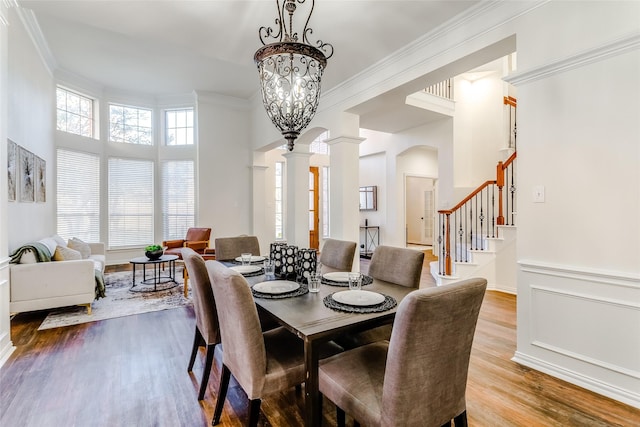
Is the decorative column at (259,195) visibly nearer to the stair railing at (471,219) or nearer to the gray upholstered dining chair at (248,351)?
the stair railing at (471,219)

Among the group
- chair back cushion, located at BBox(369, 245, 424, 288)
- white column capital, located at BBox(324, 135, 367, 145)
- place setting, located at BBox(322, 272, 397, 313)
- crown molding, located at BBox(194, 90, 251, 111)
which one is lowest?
place setting, located at BBox(322, 272, 397, 313)

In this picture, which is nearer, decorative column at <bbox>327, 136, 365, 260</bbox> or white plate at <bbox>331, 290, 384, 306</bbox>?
white plate at <bbox>331, 290, 384, 306</bbox>

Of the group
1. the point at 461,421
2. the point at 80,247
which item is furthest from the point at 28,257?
the point at 461,421

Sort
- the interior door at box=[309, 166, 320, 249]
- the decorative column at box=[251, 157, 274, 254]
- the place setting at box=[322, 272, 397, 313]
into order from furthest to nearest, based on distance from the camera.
→ the interior door at box=[309, 166, 320, 249] → the decorative column at box=[251, 157, 274, 254] → the place setting at box=[322, 272, 397, 313]

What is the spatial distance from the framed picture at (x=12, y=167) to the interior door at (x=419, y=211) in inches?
317

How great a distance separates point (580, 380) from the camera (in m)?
2.00

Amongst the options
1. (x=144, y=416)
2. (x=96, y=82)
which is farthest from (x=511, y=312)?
(x=96, y=82)

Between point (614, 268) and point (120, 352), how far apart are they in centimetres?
365

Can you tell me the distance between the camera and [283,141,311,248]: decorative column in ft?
16.9

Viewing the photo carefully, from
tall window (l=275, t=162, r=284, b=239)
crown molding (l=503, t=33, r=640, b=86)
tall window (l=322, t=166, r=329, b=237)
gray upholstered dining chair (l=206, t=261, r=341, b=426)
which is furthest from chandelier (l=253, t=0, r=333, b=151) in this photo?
tall window (l=322, t=166, r=329, b=237)

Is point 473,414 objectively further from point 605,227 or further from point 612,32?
point 612,32

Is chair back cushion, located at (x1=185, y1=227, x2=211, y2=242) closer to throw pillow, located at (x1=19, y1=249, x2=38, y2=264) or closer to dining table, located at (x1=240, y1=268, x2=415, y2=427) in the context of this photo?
throw pillow, located at (x1=19, y1=249, x2=38, y2=264)

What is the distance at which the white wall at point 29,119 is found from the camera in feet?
11.3

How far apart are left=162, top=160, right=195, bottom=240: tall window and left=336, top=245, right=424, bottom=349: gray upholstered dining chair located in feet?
17.7
